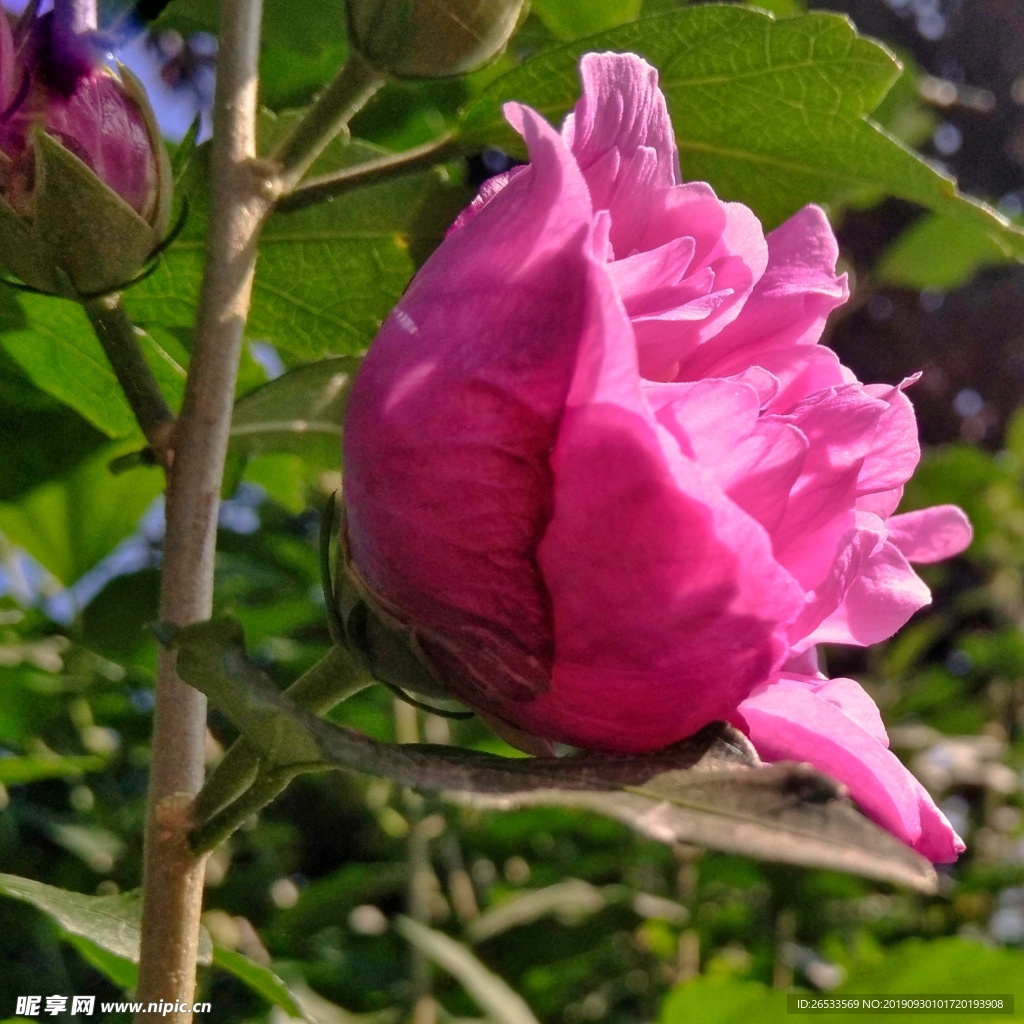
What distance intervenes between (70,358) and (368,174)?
0.20 m

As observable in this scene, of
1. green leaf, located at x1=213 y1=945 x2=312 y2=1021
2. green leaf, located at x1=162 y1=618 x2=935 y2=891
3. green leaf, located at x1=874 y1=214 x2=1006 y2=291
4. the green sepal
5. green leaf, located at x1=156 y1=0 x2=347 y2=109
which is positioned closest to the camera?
green leaf, located at x1=162 y1=618 x2=935 y2=891

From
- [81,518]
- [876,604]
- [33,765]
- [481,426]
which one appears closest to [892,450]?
[876,604]

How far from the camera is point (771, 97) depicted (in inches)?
21.2

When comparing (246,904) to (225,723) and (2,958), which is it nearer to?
(225,723)

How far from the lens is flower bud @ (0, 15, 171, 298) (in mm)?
392

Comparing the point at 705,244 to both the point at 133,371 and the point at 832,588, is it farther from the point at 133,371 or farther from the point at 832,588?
the point at 133,371

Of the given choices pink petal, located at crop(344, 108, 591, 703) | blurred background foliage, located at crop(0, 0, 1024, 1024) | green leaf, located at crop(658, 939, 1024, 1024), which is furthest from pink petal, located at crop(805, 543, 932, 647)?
green leaf, located at crop(658, 939, 1024, 1024)

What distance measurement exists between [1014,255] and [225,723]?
884 mm

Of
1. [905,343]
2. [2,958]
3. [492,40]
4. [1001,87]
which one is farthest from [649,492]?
[1001,87]

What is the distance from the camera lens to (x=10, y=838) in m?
0.83

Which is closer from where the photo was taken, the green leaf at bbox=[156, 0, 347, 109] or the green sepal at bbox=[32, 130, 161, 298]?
the green sepal at bbox=[32, 130, 161, 298]

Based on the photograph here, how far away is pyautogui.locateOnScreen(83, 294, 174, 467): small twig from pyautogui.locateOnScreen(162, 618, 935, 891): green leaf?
0.13 m

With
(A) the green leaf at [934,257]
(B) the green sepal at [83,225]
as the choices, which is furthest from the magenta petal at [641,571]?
(A) the green leaf at [934,257]

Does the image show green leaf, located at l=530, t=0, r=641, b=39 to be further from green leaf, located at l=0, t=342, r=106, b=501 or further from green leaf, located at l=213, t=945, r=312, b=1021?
green leaf, located at l=213, t=945, r=312, b=1021
